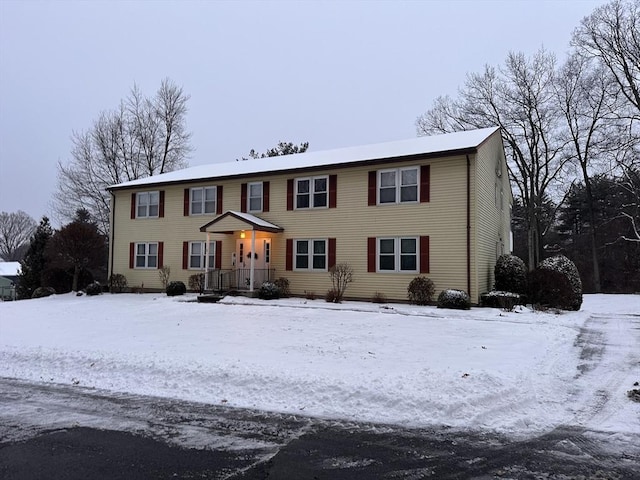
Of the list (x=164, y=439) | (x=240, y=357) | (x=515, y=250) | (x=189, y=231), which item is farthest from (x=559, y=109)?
(x=164, y=439)

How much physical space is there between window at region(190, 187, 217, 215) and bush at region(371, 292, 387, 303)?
9184mm

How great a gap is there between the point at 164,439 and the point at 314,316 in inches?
355

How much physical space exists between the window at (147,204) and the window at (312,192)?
841cm

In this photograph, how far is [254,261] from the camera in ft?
66.3

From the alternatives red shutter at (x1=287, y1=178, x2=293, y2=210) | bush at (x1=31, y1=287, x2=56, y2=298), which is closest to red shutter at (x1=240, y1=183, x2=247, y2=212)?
red shutter at (x1=287, y1=178, x2=293, y2=210)

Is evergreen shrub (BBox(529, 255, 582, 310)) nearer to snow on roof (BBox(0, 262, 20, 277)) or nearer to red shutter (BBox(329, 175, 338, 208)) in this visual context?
red shutter (BBox(329, 175, 338, 208))

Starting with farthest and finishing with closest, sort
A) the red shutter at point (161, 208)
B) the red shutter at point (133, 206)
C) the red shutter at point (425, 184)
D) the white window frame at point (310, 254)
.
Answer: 1. the red shutter at point (133, 206)
2. the red shutter at point (161, 208)
3. the white window frame at point (310, 254)
4. the red shutter at point (425, 184)

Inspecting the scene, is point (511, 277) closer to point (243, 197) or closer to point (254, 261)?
point (254, 261)

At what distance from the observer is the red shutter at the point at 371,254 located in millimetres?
17891

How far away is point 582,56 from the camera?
3050cm

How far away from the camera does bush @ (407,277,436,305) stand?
16359mm

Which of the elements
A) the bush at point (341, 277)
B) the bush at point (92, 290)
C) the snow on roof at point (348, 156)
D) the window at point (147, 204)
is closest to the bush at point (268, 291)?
the bush at point (341, 277)

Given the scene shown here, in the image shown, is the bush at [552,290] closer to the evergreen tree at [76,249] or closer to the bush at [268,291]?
the bush at [268,291]

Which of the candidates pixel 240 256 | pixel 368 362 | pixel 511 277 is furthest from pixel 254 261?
pixel 368 362
